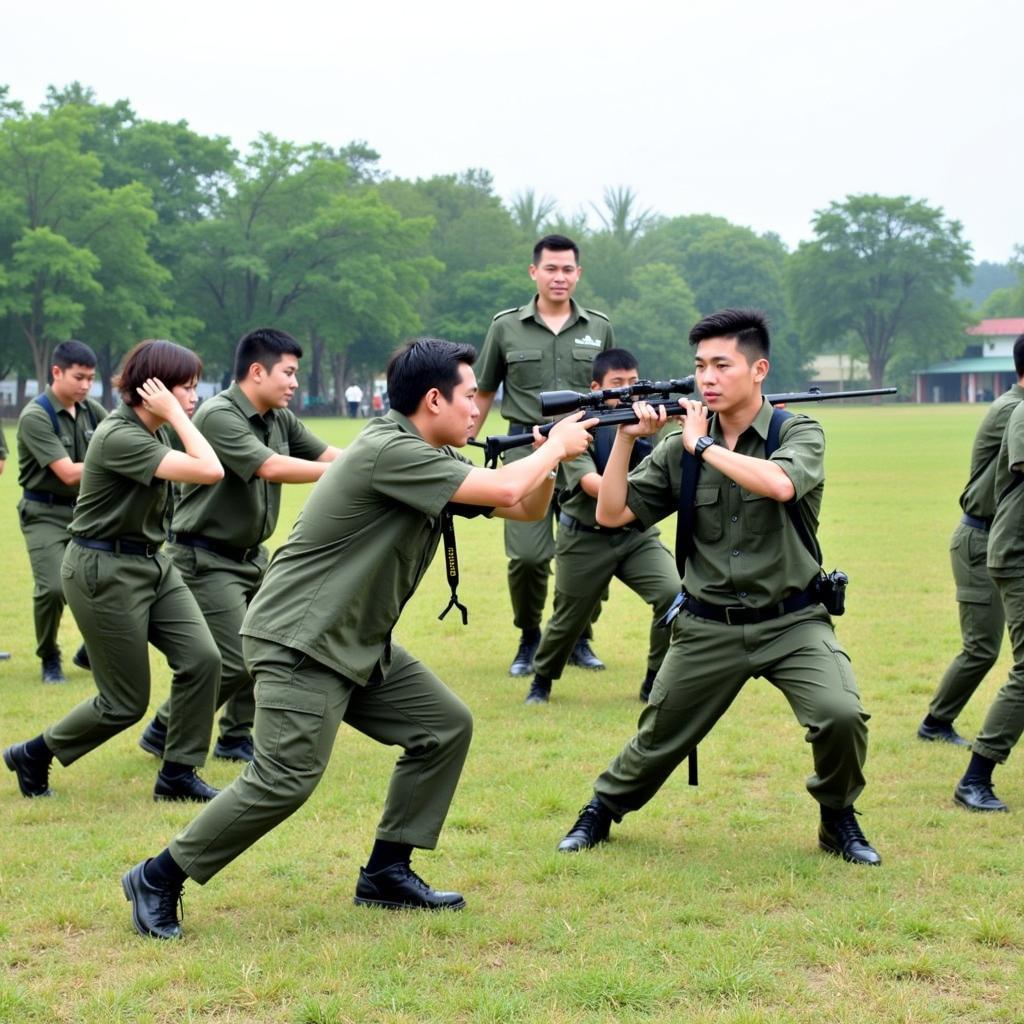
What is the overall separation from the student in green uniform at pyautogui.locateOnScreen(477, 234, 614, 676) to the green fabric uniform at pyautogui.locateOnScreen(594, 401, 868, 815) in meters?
4.09

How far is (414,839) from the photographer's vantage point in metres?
5.61

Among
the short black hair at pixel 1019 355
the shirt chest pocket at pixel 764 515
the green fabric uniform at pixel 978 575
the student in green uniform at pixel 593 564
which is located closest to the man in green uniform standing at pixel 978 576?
the green fabric uniform at pixel 978 575

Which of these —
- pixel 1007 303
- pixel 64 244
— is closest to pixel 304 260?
pixel 64 244

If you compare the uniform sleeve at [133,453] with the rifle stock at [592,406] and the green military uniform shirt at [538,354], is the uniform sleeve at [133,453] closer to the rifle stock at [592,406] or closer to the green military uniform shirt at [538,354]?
the rifle stock at [592,406]

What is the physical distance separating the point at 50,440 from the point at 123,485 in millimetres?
3426

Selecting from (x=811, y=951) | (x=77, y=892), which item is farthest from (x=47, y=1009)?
(x=811, y=951)

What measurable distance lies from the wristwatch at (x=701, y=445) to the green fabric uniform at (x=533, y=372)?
437 cm

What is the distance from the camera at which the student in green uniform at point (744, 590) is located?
588cm

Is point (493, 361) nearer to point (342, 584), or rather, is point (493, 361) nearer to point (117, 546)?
point (117, 546)

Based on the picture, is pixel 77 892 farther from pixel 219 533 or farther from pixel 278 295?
pixel 278 295

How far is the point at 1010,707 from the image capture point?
694 centimetres

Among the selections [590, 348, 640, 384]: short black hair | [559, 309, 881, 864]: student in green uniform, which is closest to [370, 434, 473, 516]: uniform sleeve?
[559, 309, 881, 864]: student in green uniform

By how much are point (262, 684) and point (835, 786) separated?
2484 mm

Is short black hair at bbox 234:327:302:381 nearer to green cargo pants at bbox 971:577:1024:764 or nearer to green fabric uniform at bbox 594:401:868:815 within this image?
green fabric uniform at bbox 594:401:868:815
